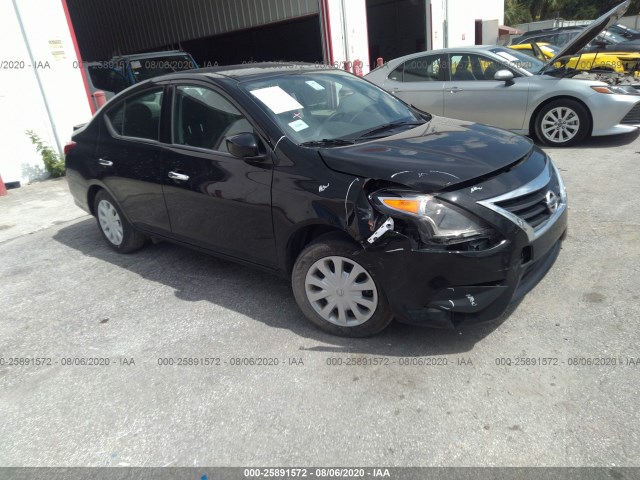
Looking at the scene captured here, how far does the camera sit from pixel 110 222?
4.89 meters

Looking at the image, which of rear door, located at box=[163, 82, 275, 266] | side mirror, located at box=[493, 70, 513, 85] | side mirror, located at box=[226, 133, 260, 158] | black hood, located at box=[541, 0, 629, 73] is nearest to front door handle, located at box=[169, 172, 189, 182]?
rear door, located at box=[163, 82, 275, 266]

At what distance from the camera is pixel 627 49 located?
39.7 feet

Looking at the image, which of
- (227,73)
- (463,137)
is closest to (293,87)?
(227,73)

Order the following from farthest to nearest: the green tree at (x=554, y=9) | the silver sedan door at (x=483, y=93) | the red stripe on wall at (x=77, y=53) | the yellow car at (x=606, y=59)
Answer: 1. the green tree at (x=554, y=9)
2. the yellow car at (x=606, y=59)
3. the red stripe on wall at (x=77, y=53)
4. the silver sedan door at (x=483, y=93)

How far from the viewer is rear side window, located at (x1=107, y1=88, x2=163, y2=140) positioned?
4.11 metres

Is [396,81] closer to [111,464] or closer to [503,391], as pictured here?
[503,391]

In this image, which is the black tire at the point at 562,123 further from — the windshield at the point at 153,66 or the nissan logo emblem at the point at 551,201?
the windshield at the point at 153,66

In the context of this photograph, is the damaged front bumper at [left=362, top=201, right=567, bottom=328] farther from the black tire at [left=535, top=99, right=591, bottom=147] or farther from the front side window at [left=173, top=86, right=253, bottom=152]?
the black tire at [left=535, top=99, right=591, bottom=147]

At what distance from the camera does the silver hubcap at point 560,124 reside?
23.5 ft

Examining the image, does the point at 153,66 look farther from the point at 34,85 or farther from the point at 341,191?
the point at 341,191

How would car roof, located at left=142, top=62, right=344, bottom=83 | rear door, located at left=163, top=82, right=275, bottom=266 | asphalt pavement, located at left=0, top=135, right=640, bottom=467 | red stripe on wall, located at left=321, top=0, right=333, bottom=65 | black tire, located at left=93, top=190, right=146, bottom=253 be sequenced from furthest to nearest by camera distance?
red stripe on wall, located at left=321, top=0, right=333, bottom=65, black tire, located at left=93, top=190, right=146, bottom=253, car roof, located at left=142, top=62, right=344, bottom=83, rear door, located at left=163, top=82, right=275, bottom=266, asphalt pavement, located at left=0, top=135, right=640, bottom=467

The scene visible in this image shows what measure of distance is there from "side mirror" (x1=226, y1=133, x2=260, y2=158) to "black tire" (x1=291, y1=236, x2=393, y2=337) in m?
0.72

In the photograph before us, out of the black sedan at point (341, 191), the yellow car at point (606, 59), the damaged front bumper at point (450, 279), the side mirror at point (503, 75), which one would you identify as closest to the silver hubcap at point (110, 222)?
the black sedan at point (341, 191)

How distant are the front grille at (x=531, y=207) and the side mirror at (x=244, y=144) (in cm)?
152
